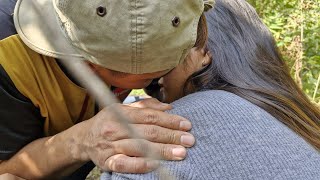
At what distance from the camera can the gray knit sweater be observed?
3.67ft

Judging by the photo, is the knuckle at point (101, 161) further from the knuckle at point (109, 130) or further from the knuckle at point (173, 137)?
the knuckle at point (173, 137)

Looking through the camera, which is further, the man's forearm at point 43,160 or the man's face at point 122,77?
the man's forearm at point 43,160

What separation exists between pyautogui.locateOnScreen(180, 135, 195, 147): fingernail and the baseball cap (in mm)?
184

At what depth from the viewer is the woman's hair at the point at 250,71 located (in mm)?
1367

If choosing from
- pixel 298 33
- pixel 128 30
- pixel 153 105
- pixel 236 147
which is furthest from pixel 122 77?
pixel 298 33

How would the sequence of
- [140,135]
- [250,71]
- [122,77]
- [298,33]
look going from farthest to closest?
[298,33] → [250,71] → [122,77] → [140,135]

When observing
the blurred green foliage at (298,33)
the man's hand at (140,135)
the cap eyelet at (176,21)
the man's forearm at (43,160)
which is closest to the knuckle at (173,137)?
the man's hand at (140,135)

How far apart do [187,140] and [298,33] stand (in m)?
2.30

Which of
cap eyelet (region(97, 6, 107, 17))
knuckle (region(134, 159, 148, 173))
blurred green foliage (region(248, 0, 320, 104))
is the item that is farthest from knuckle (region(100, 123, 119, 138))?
blurred green foliage (region(248, 0, 320, 104))

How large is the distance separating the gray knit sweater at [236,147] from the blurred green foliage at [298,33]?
162 cm

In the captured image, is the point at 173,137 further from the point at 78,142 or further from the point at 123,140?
A: the point at 78,142

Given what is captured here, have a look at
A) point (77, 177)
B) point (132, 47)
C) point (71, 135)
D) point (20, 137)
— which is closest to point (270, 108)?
point (132, 47)

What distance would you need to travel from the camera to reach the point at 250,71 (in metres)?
1.42

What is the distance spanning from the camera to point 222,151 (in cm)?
114
